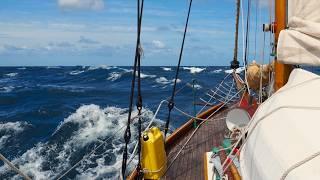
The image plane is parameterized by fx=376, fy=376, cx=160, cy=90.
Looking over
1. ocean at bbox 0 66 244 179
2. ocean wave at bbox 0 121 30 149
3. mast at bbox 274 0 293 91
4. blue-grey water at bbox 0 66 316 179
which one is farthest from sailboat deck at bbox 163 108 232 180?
ocean wave at bbox 0 121 30 149

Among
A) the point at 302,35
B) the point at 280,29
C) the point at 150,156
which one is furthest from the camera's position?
the point at 150,156

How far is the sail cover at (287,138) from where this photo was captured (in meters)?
1.79

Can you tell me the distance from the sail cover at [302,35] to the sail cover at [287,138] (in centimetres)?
37

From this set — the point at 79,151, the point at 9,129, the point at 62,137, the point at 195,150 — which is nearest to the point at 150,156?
the point at 195,150

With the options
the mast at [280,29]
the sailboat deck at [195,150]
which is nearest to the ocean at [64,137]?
the sailboat deck at [195,150]

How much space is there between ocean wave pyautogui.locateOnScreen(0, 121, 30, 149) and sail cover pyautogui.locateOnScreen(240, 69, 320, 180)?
1091cm

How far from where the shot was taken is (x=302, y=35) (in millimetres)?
3094

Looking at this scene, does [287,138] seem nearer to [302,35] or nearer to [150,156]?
[302,35]

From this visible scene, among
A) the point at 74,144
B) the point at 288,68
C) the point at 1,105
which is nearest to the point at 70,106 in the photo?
the point at 1,105

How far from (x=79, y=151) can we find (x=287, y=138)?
9312 mm

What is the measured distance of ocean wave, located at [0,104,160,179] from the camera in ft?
30.0

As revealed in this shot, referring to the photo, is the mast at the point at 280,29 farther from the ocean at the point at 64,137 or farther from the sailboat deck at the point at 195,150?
the ocean at the point at 64,137

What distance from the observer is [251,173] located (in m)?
2.24

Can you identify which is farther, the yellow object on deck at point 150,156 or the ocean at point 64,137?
the ocean at point 64,137
